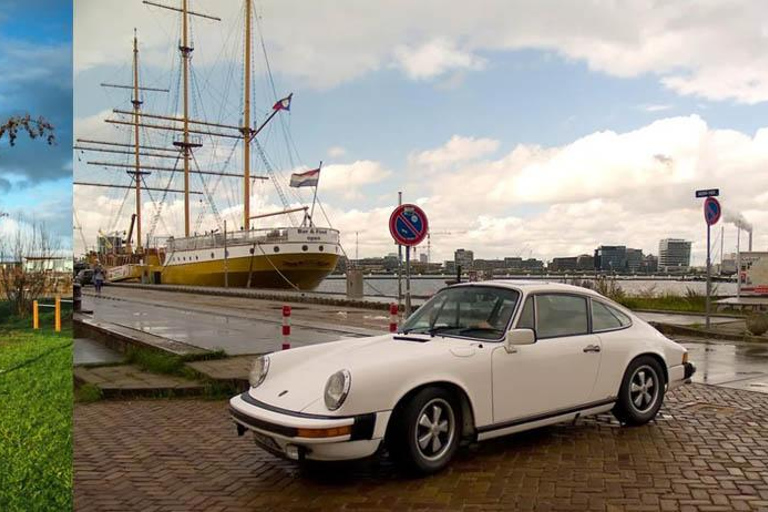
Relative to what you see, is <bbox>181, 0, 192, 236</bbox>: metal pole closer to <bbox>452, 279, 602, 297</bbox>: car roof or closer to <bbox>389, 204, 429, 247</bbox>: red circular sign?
<bbox>389, 204, 429, 247</bbox>: red circular sign

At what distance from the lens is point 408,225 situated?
10.7m

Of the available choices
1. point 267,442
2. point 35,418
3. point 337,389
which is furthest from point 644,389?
point 35,418

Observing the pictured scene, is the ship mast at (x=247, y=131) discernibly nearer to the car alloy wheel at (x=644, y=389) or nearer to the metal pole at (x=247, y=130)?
the metal pole at (x=247, y=130)

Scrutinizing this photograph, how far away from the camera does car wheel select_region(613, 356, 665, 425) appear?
6352 millimetres

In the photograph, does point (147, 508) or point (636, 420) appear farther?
point (636, 420)

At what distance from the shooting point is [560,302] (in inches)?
243

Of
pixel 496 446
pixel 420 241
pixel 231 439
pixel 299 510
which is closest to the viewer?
pixel 299 510

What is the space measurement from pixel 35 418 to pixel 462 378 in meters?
2.75

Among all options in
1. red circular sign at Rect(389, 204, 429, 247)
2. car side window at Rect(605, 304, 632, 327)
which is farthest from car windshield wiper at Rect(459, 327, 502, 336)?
red circular sign at Rect(389, 204, 429, 247)

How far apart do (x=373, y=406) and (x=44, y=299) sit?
2389mm

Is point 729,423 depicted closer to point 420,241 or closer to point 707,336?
point 420,241

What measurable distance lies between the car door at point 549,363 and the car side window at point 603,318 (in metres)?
0.09

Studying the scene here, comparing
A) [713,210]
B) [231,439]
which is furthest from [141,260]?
[231,439]

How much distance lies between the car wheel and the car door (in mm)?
483
